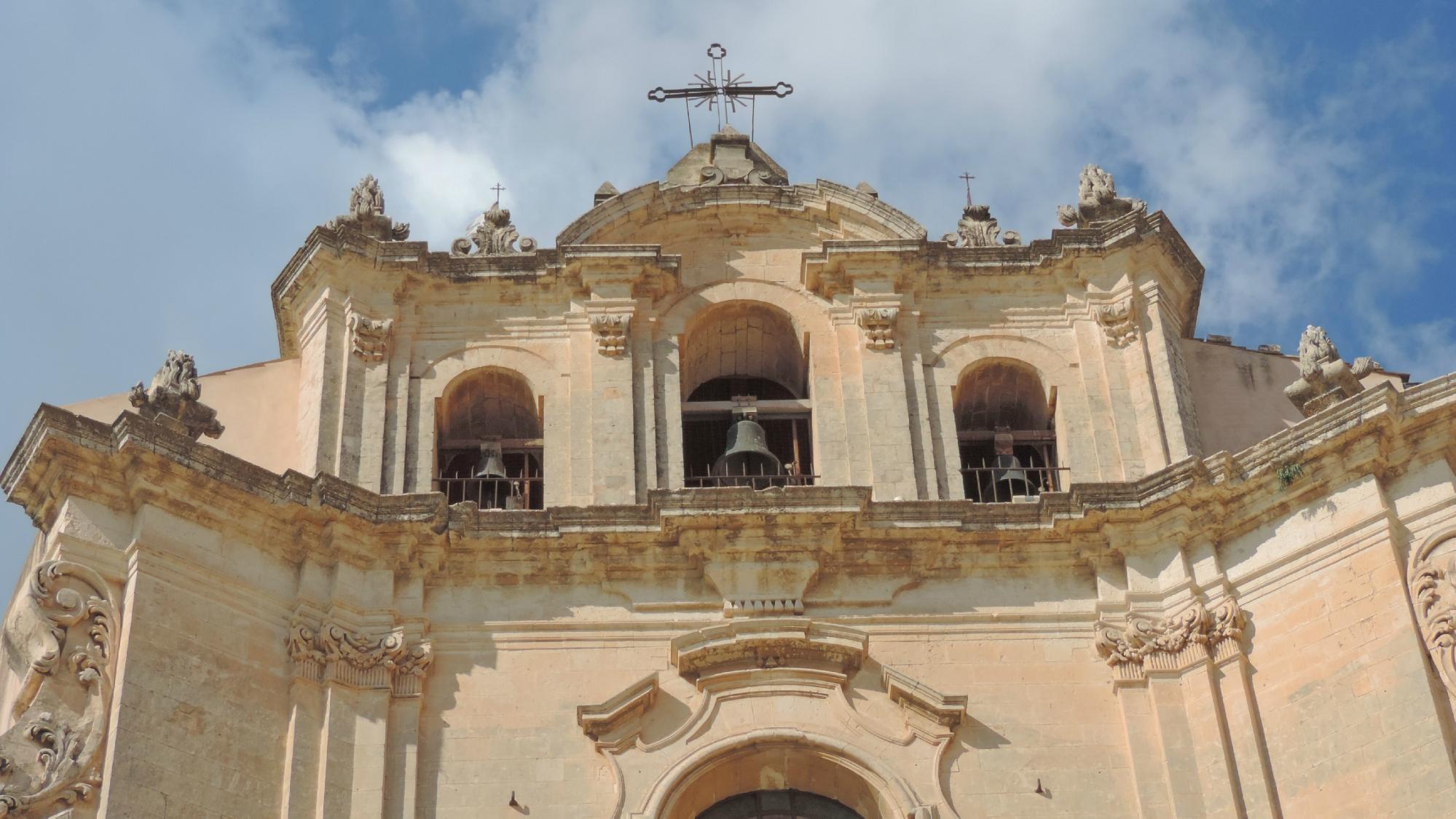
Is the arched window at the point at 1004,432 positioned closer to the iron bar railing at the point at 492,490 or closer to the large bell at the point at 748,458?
the large bell at the point at 748,458

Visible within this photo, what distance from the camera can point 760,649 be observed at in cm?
2059

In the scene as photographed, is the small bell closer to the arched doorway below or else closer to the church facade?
the church facade

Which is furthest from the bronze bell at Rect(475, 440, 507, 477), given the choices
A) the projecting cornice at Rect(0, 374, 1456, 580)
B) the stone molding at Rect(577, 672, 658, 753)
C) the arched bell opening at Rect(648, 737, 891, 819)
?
the arched bell opening at Rect(648, 737, 891, 819)

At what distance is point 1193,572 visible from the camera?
2102 centimetres

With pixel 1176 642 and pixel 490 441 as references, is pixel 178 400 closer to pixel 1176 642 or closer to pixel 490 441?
pixel 490 441

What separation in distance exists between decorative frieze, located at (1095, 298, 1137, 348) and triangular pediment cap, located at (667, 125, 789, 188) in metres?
3.47


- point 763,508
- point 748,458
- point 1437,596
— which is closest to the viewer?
point 1437,596

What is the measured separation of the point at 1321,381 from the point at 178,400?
9321 millimetres

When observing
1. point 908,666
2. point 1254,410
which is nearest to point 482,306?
point 908,666

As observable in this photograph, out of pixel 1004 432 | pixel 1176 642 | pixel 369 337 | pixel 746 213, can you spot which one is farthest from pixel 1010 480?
pixel 369 337

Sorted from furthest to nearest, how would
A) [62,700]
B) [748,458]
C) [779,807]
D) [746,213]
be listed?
[746,213] → [748,458] → [779,807] → [62,700]

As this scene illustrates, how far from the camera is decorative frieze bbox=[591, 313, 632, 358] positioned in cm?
2292

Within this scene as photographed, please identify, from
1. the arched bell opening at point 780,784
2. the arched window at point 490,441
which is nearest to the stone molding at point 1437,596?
the arched bell opening at point 780,784

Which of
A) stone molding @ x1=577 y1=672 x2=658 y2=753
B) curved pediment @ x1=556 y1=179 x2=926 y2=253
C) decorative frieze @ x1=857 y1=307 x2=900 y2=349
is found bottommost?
stone molding @ x1=577 y1=672 x2=658 y2=753
